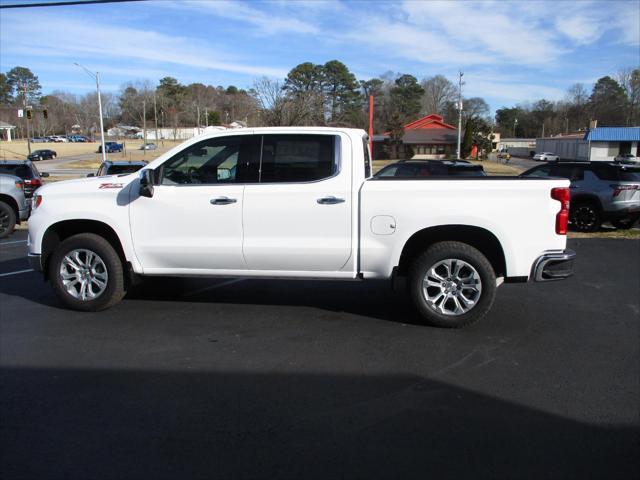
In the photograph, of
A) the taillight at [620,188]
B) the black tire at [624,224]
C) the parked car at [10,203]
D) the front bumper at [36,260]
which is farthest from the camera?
the black tire at [624,224]

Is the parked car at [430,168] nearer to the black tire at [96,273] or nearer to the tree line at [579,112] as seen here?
the black tire at [96,273]

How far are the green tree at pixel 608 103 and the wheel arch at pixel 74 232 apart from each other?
111 meters

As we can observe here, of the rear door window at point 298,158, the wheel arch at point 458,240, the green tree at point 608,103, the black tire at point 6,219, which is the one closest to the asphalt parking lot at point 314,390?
the wheel arch at point 458,240

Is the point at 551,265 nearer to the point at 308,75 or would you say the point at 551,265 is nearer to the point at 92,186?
the point at 92,186

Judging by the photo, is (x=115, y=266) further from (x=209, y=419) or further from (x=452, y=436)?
(x=452, y=436)

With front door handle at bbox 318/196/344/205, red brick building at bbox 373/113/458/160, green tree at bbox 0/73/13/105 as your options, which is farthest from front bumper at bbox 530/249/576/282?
green tree at bbox 0/73/13/105

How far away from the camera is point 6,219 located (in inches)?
473

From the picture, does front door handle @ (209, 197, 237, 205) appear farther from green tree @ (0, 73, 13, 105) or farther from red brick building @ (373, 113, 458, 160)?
green tree @ (0, 73, 13, 105)

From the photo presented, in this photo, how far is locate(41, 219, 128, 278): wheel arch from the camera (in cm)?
606

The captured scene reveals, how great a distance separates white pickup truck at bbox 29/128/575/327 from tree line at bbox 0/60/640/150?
45.6m

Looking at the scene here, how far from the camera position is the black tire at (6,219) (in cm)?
1193

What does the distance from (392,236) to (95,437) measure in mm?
3216

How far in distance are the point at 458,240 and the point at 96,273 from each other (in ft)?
12.9

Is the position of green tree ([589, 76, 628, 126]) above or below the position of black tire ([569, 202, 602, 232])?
above
